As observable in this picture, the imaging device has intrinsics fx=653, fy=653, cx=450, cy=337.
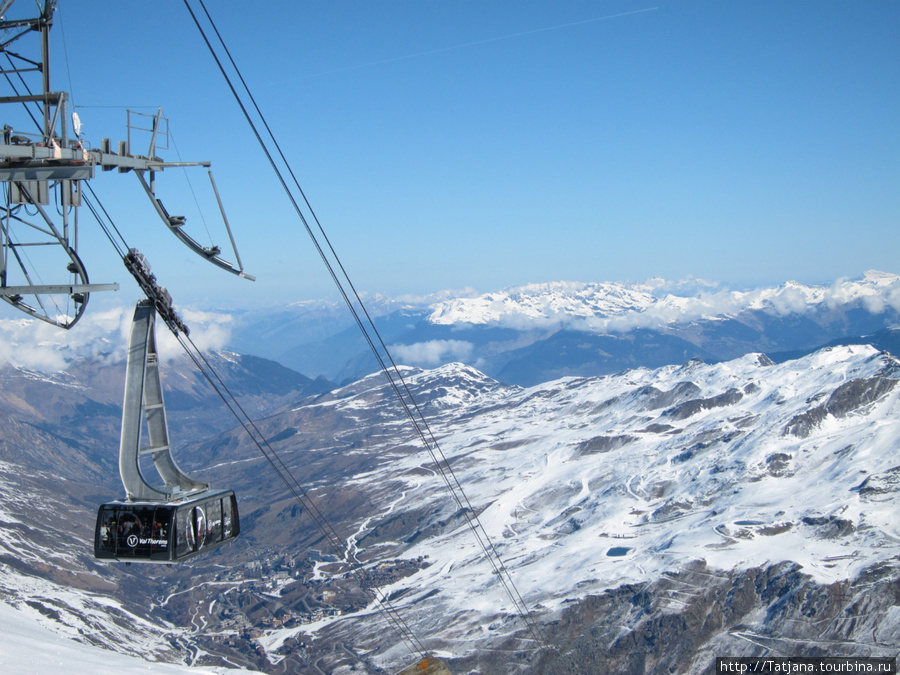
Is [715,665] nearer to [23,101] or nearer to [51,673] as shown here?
[51,673]

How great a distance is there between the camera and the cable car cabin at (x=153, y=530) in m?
23.3

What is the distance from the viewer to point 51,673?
21250mm

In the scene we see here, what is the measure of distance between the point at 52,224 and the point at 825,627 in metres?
152

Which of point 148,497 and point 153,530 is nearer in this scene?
point 153,530

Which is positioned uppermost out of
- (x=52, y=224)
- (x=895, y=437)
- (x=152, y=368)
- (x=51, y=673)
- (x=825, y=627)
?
(x=52, y=224)

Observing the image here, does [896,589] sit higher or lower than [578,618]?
higher

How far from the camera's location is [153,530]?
77.3ft

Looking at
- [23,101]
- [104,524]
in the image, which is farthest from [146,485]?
[23,101]

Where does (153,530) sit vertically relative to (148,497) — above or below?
below

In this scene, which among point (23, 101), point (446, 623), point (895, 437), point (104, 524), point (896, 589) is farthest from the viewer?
point (895, 437)

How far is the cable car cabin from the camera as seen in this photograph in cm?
2333

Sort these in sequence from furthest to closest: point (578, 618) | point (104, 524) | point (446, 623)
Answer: point (446, 623) < point (578, 618) < point (104, 524)

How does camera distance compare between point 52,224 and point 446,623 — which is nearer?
point 52,224

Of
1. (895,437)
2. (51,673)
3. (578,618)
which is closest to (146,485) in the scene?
(51,673)
